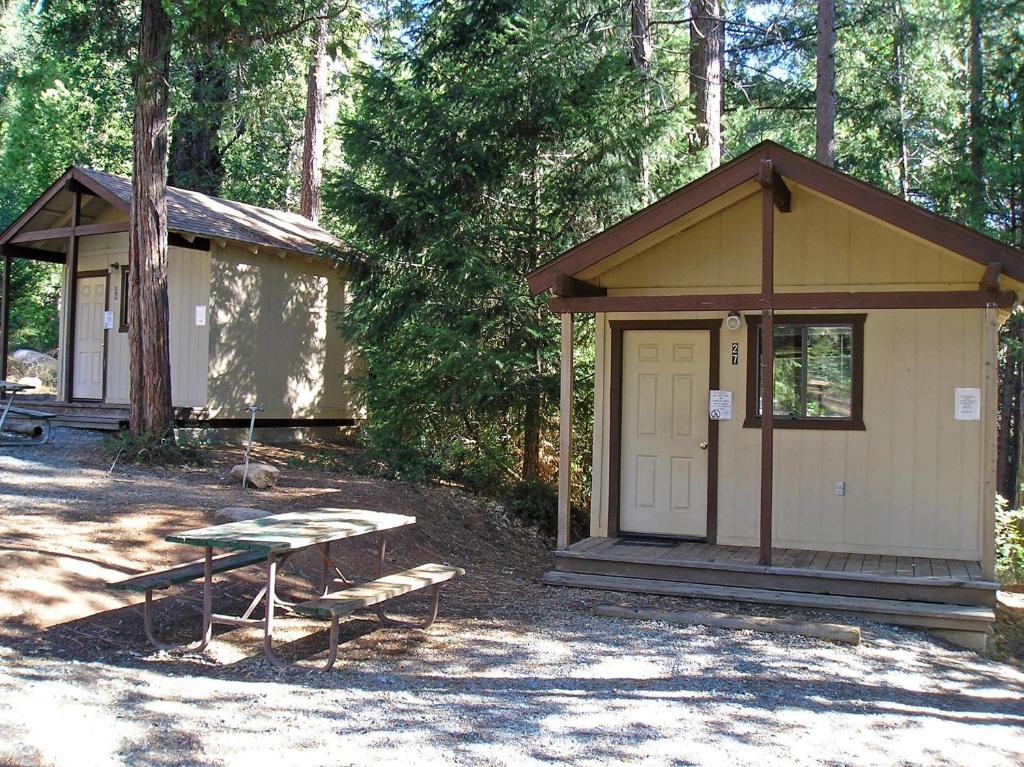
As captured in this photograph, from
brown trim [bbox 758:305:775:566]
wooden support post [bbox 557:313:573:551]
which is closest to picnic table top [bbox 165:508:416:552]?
wooden support post [bbox 557:313:573:551]

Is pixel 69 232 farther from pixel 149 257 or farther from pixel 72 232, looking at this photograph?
pixel 149 257

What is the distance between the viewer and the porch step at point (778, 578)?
765 centimetres

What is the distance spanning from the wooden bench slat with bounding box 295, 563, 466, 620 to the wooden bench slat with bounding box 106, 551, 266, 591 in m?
0.69

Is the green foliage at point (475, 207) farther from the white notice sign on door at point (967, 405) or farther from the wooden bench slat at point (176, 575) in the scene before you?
the wooden bench slat at point (176, 575)

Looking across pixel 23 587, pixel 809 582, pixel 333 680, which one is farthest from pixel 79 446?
pixel 809 582

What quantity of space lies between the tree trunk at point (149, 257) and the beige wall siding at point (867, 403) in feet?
19.3

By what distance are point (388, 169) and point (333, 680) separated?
798cm

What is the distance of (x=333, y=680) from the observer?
222 inches

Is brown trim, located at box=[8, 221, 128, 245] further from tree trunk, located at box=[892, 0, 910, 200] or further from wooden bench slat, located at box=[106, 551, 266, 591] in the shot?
tree trunk, located at box=[892, 0, 910, 200]

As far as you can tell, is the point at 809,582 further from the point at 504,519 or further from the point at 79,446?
the point at 79,446

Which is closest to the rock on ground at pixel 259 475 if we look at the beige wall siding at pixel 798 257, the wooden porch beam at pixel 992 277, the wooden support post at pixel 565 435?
the wooden support post at pixel 565 435

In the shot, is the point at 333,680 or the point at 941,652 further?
the point at 941,652

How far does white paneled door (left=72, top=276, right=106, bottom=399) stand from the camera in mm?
15789

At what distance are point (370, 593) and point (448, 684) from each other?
787mm
